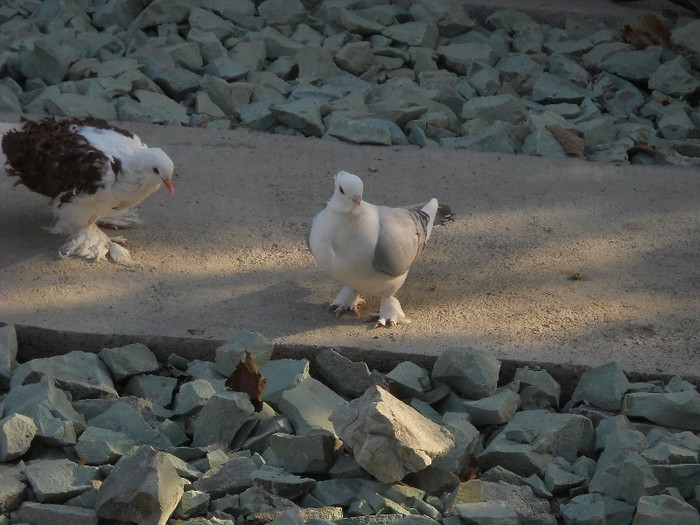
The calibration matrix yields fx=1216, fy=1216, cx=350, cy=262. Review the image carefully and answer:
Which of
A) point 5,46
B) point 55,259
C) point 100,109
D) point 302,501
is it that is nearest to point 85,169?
point 55,259

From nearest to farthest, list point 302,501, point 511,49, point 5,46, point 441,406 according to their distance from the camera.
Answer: point 302,501
point 441,406
point 5,46
point 511,49

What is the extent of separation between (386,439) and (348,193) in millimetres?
1118

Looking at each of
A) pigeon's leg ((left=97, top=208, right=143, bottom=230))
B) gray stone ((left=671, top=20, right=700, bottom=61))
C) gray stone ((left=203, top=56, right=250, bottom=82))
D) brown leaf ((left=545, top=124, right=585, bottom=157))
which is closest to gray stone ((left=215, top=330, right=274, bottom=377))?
pigeon's leg ((left=97, top=208, right=143, bottom=230))

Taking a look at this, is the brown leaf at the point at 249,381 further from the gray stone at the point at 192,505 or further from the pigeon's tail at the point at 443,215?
the pigeon's tail at the point at 443,215

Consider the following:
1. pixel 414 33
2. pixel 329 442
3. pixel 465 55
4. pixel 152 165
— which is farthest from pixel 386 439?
pixel 414 33

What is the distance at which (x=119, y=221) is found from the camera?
17.8 feet

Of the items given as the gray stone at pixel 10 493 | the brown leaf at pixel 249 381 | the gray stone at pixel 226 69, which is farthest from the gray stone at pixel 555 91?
the gray stone at pixel 10 493

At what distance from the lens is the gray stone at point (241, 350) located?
170 inches

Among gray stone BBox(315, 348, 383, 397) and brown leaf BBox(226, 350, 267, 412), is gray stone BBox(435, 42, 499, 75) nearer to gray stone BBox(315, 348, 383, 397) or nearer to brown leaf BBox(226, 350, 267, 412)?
gray stone BBox(315, 348, 383, 397)

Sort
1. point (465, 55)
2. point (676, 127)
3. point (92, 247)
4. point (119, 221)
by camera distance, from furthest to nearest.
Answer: point (465, 55), point (676, 127), point (119, 221), point (92, 247)

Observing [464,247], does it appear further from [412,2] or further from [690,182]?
[412,2]

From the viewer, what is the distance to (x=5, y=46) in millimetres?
7324

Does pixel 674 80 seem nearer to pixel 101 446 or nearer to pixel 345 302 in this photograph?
pixel 345 302

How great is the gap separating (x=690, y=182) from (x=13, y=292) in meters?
3.37
